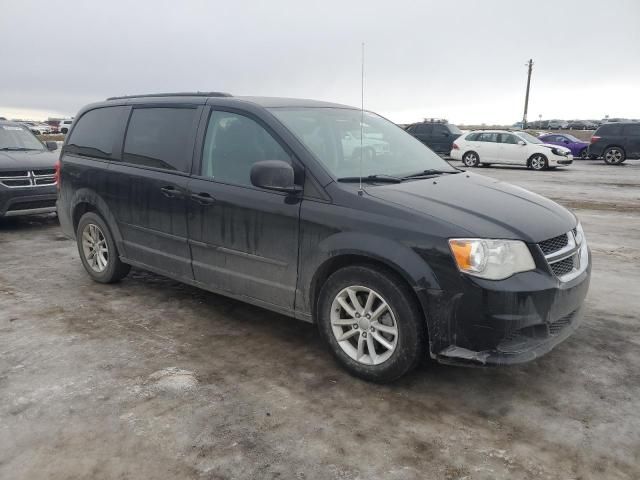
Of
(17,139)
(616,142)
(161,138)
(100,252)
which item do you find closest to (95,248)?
(100,252)

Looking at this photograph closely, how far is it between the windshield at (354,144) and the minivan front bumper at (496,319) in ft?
3.90

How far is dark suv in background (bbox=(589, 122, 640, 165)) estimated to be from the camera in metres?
22.8

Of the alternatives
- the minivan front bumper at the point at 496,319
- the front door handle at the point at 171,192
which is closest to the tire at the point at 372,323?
the minivan front bumper at the point at 496,319

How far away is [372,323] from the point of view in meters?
3.41

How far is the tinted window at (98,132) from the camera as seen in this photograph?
5211mm

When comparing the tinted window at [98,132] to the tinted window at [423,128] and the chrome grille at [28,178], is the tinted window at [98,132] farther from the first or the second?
the tinted window at [423,128]

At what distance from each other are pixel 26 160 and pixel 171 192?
5311mm

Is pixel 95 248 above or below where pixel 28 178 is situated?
below

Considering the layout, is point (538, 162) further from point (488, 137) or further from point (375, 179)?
point (375, 179)

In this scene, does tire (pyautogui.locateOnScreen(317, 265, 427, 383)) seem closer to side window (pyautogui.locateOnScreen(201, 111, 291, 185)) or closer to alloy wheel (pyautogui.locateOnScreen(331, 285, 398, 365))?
alloy wheel (pyautogui.locateOnScreen(331, 285, 398, 365))

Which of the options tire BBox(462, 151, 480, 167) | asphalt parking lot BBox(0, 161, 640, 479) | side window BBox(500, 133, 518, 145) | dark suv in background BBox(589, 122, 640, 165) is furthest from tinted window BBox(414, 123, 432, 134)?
asphalt parking lot BBox(0, 161, 640, 479)

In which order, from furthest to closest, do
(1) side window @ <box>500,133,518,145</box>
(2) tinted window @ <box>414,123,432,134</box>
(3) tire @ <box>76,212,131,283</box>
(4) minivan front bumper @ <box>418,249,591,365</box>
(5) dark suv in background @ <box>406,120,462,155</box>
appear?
1. (2) tinted window @ <box>414,123,432,134</box>
2. (5) dark suv in background @ <box>406,120,462,155</box>
3. (1) side window @ <box>500,133,518,145</box>
4. (3) tire @ <box>76,212,131,283</box>
5. (4) minivan front bumper @ <box>418,249,591,365</box>

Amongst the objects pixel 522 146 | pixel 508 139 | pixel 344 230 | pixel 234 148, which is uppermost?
pixel 234 148

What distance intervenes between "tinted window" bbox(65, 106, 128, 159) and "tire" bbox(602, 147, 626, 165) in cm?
2338
